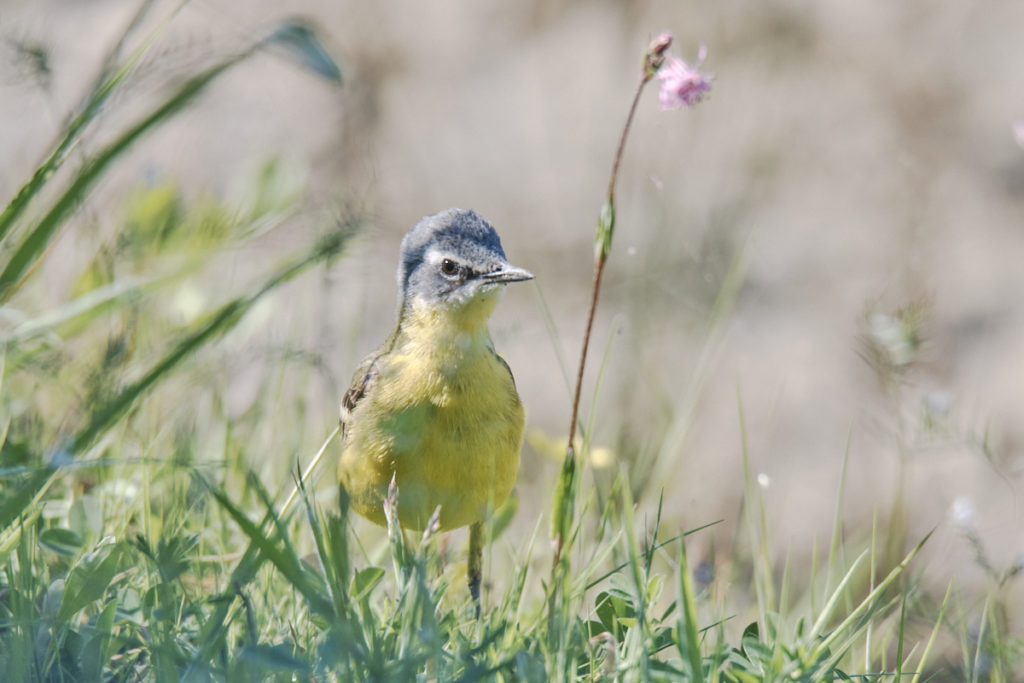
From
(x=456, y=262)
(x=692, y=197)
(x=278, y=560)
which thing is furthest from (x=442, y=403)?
(x=692, y=197)

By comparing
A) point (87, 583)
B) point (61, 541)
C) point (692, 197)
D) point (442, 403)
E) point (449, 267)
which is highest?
point (692, 197)

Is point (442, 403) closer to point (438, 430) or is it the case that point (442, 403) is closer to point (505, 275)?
point (438, 430)

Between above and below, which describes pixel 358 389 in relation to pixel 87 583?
above

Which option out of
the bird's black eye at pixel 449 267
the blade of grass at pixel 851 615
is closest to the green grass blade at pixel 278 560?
the blade of grass at pixel 851 615

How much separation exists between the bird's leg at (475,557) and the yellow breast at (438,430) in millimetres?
210

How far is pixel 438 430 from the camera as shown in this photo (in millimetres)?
3334

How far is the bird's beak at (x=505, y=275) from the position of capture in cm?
354

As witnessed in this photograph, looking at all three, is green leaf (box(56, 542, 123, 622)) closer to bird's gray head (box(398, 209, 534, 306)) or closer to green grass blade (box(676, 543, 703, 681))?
green grass blade (box(676, 543, 703, 681))

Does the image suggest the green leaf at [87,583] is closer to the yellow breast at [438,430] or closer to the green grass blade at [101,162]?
the green grass blade at [101,162]

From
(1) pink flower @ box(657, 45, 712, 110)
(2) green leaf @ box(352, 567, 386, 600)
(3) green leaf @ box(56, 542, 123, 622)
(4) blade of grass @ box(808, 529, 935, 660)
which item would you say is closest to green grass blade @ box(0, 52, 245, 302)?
(3) green leaf @ box(56, 542, 123, 622)

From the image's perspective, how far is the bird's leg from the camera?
356cm

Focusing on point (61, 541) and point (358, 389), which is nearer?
point (61, 541)

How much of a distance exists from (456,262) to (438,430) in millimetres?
743

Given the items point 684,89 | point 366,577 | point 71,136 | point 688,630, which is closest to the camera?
point 688,630
